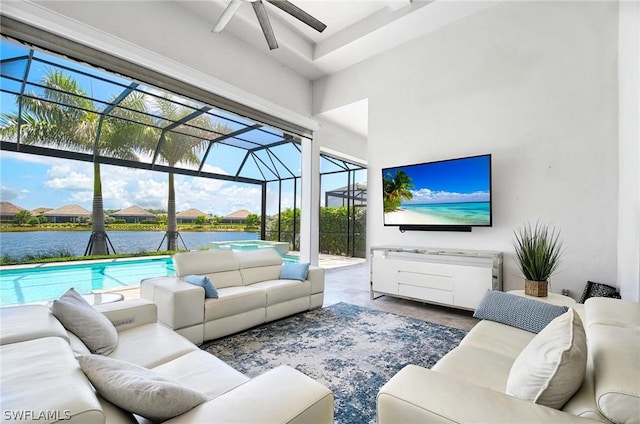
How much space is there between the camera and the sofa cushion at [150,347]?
1586 millimetres

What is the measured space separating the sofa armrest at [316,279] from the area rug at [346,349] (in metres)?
0.30

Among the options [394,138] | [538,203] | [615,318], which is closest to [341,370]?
[615,318]

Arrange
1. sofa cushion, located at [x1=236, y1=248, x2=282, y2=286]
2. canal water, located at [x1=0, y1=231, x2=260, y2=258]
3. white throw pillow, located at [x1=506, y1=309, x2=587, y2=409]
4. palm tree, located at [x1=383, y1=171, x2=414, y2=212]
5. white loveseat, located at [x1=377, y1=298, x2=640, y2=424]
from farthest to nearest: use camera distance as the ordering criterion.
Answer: canal water, located at [x1=0, y1=231, x2=260, y2=258]
palm tree, located at [x1=383, y1=171, x2=414, y2=212]
sofa cushion, located at [x1=236, y1=248, x2=282, y2=286]
white throw pillow, located at [x1=506, y1=309, x2=587, y2=409]
white loveseat, located at [x1=377, y1=298, x2=640, y2=424]

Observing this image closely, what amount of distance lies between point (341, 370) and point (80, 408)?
5.89 ft

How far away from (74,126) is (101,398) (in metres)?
6.75

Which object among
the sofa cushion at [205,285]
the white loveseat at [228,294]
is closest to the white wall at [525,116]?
the white loveseat at [228,294]

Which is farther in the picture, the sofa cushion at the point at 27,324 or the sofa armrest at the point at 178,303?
the sofa armrest at the point at 178,303

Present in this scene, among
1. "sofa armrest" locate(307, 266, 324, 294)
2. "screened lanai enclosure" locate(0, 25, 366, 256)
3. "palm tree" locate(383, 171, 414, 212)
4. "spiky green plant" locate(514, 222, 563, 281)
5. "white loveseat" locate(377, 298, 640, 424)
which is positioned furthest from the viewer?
"palm tree" locate(383, 171, 414, 212)

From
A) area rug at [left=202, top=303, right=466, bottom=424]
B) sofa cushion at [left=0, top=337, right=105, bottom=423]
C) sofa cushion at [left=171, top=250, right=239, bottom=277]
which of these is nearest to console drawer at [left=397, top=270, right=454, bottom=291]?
area rug at [left=202, top=303, right=466, bottom=424]

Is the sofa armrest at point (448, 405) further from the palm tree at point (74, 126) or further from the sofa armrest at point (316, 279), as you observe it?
→ the palm tree at point (74, 126)

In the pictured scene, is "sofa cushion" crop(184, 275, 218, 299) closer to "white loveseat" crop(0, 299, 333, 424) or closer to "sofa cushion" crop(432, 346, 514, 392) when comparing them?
"white loveseat" crop(0, 299, 333, 424)

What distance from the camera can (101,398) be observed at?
882mm

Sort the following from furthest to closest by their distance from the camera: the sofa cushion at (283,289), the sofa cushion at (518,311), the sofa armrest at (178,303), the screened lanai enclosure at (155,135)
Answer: the screened lanai enclosure at (155,135) < the sofa cushion at (283,289) < the sofa armrest at (178,303) < the sofa cushion at (518,311)

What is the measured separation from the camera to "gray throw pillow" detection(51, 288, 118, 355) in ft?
5.24
